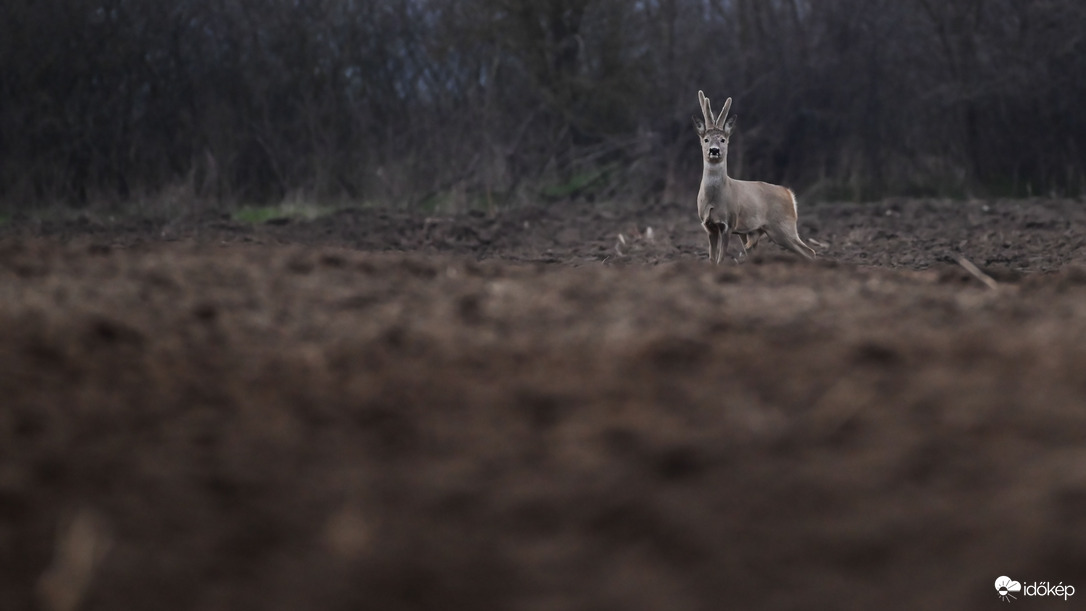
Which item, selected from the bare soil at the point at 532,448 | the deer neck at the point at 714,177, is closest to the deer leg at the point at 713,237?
the deer neck at the point at 714,177

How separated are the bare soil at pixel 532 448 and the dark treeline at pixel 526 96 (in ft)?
48.4

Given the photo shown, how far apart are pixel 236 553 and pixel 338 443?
0.67m

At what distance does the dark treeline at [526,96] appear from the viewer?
19.5 m

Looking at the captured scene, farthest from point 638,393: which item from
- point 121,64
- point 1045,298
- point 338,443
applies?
point 121,64

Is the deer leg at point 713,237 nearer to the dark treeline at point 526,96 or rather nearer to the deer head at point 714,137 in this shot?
the deer head at point 714,137

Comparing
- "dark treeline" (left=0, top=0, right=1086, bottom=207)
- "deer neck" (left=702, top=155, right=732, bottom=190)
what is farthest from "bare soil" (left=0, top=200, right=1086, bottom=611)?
"dark treeline" (left=0, top=0, right=1086, bottom=207)

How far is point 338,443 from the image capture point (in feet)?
10.5

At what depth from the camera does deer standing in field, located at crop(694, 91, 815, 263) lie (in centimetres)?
1048

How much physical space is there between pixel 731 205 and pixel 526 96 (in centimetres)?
1257

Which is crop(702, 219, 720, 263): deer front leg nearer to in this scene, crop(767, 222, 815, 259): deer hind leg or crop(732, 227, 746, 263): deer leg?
crop(732, 227, 746, 263): deer leg

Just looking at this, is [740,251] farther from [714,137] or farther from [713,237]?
[713,237]

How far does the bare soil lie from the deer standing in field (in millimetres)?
4819

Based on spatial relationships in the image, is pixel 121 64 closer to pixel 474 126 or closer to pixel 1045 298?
pixel 474 126

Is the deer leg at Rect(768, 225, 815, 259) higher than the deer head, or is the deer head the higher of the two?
the deer head
